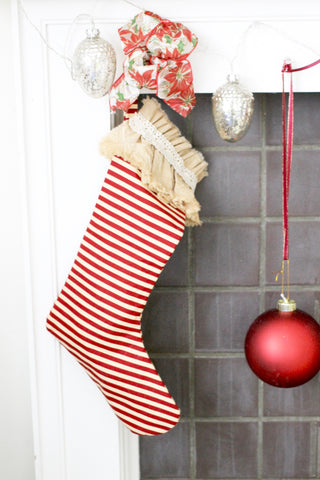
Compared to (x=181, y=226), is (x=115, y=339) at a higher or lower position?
lower

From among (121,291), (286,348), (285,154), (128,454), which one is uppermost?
(285,154)

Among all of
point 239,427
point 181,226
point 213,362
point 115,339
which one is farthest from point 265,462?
point 181,226

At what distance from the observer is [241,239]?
1299mm

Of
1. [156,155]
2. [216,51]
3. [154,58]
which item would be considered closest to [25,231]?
[156,155]

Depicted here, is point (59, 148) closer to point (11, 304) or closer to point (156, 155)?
point (156, 155)

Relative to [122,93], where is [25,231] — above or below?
below

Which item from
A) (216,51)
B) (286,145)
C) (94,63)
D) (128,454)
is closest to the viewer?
(94,63)

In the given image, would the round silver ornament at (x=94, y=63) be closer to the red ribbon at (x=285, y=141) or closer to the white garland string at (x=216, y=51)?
the white garland string at (x=216, y=51)

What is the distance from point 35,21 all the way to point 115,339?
27.8 inches

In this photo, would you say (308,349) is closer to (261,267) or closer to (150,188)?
(261,267)

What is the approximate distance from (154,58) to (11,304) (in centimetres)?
67

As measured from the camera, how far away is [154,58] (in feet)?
3.50

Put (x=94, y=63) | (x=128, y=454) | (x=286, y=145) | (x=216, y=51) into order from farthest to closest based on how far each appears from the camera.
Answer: (x=128, y=454) < (x=286, y=145) < (x=216, y=51) < (x=94, y=63)

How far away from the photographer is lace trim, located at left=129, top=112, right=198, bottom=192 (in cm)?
111
